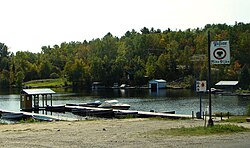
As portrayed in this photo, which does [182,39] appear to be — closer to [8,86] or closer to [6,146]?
[8,86]

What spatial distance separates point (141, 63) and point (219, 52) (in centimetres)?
12198

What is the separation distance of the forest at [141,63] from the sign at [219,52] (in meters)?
95.1

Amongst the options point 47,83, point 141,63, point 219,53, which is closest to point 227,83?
point 141,63

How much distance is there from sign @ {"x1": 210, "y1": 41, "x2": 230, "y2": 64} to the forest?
9507 centimetres

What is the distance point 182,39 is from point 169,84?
20646 mm

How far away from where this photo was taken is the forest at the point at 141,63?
404ft

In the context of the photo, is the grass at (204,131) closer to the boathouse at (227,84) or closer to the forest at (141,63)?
the boathouse at (227,84)

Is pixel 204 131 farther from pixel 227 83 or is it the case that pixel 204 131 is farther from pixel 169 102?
pixel 227 83

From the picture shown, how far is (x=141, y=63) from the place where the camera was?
141250 mm

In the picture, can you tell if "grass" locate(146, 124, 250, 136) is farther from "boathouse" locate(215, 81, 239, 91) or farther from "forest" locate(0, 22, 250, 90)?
"forest" locate(0, 22, 250, 90)

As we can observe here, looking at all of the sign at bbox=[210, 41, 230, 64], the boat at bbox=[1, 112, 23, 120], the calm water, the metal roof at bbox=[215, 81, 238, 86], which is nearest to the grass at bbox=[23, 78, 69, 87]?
the calm water

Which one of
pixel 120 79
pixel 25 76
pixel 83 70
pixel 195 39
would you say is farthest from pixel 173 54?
pixel 25 76

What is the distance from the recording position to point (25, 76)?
158 m

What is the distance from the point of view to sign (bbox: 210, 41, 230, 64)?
19.1 metres
